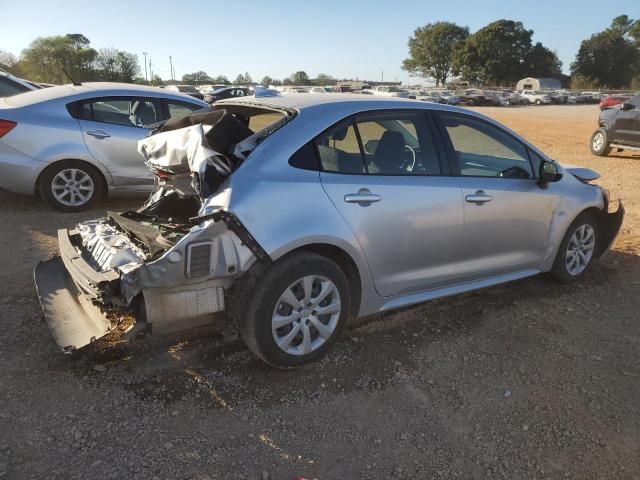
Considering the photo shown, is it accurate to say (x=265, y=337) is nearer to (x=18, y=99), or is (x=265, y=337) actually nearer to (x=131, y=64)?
(x=18, y=99)

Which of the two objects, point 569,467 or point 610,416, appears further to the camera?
point 610,416

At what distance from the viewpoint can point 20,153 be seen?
6145mm

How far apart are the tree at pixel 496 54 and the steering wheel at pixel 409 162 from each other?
109 meters

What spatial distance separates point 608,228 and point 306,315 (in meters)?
3.41

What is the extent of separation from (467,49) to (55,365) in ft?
367

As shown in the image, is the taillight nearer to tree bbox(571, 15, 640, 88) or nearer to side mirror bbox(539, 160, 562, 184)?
side mirror bbox(539, 160, 562, 184)

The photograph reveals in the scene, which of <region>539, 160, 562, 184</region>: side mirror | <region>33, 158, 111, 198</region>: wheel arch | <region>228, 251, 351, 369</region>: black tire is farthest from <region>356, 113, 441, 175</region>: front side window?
<region>33, 158, 111, 198</region>: wheel arch

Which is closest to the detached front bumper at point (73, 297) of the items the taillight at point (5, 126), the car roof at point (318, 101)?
the car roof at point (318, 101)

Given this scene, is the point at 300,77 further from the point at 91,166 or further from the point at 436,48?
the point at 91,166

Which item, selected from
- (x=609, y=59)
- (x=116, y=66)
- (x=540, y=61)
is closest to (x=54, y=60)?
(x=116, y=66)

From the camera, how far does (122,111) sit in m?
6.80

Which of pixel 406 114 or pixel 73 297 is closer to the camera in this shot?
pixel 73 297

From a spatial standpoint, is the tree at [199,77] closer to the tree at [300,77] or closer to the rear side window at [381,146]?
the tree at [300,77]

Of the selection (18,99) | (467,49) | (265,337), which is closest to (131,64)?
(467,49)
